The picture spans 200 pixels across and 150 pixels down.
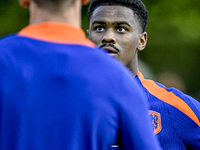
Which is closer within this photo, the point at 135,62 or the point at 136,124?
the point at 136,124

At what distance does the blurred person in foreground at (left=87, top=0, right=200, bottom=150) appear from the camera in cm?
326

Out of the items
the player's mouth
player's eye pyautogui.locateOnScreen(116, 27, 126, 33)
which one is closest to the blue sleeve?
the player's mouth

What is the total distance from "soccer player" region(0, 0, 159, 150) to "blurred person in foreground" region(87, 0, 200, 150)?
1.61m

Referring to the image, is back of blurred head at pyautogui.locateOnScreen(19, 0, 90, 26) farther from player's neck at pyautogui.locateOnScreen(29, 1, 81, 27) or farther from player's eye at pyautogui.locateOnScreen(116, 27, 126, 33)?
player's eye at pyautogui.locateOnScreen(116, 27, 126, 33)

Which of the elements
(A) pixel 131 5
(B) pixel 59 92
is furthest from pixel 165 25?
(B) pixel 59 92

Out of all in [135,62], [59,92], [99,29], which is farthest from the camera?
[135,62]

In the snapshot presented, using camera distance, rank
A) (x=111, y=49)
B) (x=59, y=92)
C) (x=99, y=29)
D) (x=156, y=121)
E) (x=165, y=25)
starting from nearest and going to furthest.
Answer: (x=59, y=92)
(x=156, y=121)
(x=111, y=49)
(x=99, y=29)
(x=165, y=25)

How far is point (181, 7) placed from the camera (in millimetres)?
10898

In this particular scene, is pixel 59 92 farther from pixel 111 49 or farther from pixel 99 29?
pixel 99 29

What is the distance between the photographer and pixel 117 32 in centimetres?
347

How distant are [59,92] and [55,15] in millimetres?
339

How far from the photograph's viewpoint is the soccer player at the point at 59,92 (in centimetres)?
163

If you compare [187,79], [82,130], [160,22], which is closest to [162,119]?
[82,130]

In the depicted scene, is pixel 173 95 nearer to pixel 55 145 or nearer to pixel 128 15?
pixel 128 15
